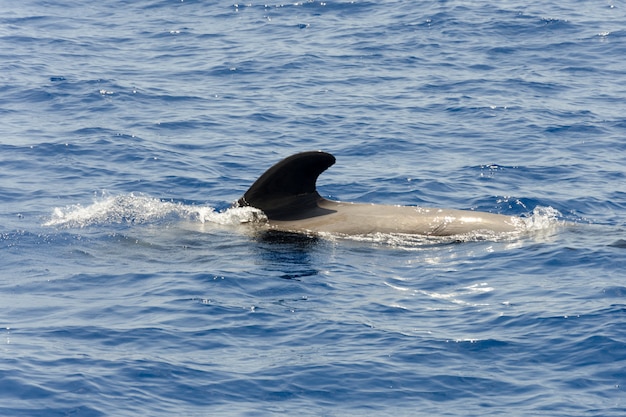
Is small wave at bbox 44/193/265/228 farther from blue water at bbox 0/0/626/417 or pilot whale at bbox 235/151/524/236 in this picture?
pilot whale at bbox 235/151/524/236

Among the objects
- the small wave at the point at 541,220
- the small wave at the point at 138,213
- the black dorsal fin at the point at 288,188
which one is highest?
the black dorsal fin at the point at 288,188

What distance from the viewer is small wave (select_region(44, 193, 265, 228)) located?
1689cm

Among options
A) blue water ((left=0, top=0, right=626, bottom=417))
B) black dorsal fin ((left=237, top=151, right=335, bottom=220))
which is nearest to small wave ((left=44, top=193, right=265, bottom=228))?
blue water ((left=0, top=0, right=626, bottom=417))

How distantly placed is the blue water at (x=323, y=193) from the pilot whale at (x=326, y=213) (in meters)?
0.41

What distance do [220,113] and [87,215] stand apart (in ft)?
25.5

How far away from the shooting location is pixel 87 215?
17406mm

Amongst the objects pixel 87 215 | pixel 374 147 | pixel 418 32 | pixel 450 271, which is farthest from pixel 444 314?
pixel 418 32

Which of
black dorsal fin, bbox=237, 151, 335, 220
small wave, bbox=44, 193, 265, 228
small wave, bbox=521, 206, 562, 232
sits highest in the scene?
black dorsal fin, bbox=237, 151, 335, 220

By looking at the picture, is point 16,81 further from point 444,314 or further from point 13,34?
point 444,314

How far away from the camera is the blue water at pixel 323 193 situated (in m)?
10.9

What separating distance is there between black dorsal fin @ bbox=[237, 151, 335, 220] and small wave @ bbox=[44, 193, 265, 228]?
0.68ft

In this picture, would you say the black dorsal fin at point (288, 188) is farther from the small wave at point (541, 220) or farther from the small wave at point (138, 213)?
the small wave at point (541, 220)

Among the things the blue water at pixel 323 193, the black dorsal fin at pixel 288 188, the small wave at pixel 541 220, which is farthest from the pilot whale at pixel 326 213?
the blue water at pixel 323 193

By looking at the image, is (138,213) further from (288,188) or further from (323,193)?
(323,193)
